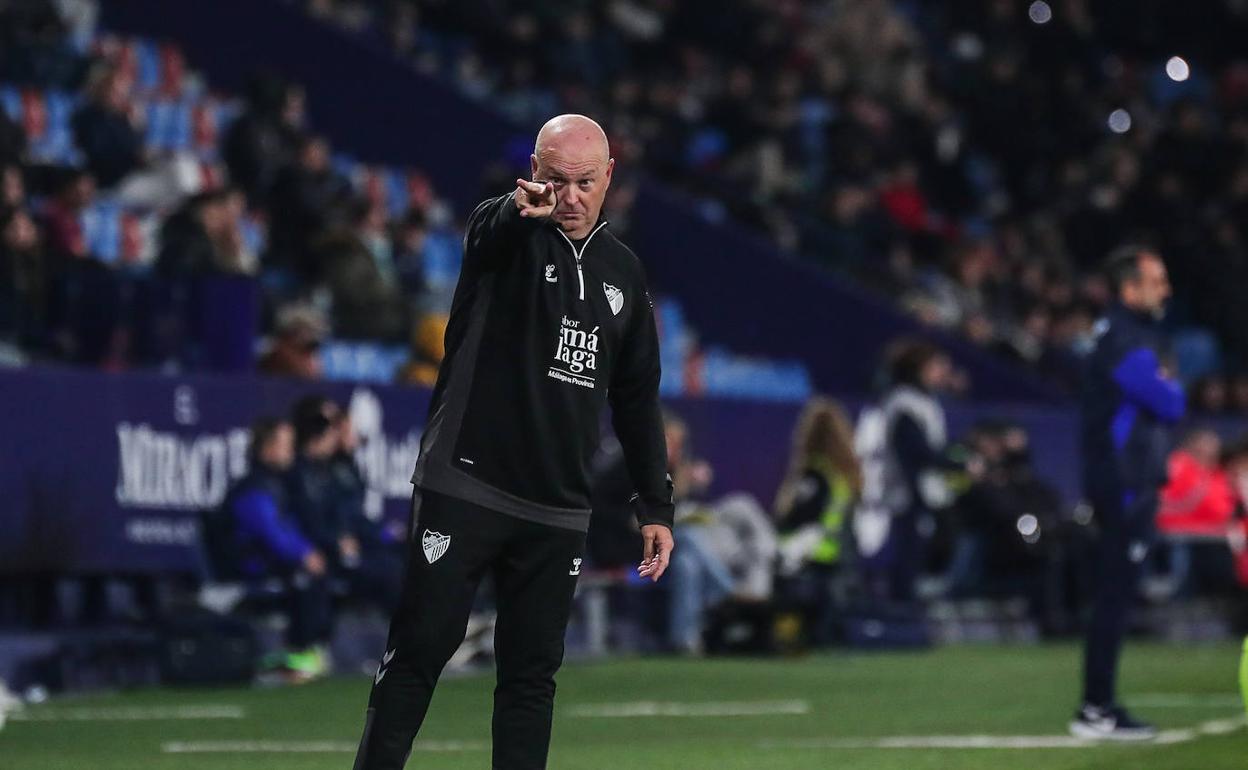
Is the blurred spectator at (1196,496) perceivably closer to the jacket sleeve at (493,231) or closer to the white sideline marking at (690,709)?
the white sideline marking at (690,709)

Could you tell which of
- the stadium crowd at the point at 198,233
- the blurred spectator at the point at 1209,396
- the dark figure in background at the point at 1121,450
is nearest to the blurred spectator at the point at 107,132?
the stadium crowd at the point at 198,233

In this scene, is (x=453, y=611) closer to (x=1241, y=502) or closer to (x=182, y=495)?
(x=182, y=495)

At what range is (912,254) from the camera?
2627 cm

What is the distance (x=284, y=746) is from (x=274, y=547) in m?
3.61

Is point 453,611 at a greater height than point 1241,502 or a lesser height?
lesser

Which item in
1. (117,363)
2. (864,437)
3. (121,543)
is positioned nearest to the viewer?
(121,543)

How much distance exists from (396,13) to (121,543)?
10972 mm

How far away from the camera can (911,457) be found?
731 inches

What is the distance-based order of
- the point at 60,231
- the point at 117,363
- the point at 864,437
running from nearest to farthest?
the point at 117,363, the point at 60,231, the point at 864,437

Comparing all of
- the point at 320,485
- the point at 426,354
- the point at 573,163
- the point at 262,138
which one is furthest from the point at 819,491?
the point at 573,163

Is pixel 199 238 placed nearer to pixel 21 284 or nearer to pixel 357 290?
pixel 21 284

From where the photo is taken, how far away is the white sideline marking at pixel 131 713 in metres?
11.6

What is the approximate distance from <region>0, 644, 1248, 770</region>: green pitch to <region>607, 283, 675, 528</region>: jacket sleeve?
2.54m

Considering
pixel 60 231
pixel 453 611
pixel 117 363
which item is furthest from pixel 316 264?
pixel 453 611
